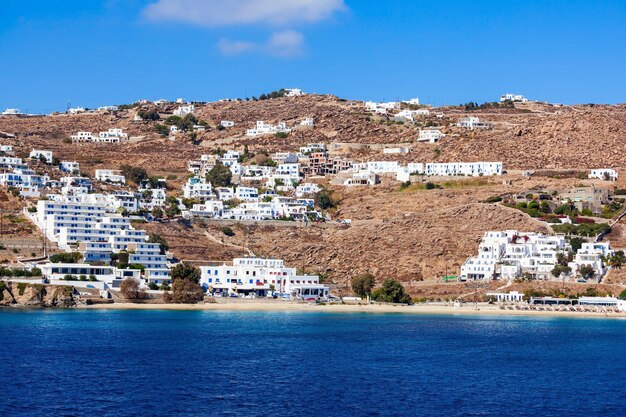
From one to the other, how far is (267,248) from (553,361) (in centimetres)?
4983

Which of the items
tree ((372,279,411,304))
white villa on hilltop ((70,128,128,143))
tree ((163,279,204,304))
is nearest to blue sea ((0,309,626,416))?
tree ((163,279,204,304))

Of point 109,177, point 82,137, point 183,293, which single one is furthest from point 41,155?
point 183,293

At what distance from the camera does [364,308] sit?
89.6 meters

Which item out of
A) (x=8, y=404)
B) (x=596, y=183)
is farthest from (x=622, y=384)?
(x=596, y=183)

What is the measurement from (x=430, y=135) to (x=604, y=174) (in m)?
28.6

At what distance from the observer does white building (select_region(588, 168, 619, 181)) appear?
11994cm

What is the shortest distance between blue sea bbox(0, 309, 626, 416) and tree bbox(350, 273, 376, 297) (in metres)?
13.0

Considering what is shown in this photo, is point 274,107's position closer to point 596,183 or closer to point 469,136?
point 469,136

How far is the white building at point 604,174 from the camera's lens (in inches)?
4722

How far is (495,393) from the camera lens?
1832 inches

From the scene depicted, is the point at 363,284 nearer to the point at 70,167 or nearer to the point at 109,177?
the point at 109,177

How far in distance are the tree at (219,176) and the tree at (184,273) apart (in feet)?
129

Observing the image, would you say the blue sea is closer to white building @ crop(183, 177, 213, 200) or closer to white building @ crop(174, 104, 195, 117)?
white building @ crop(183, 177, 213, 200)

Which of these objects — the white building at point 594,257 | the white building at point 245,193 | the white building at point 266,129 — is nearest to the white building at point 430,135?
the white building at point 266,129
